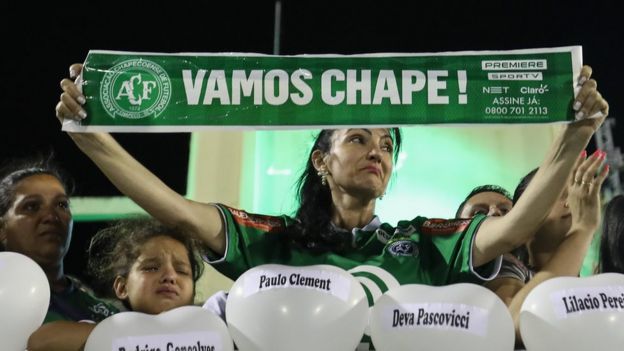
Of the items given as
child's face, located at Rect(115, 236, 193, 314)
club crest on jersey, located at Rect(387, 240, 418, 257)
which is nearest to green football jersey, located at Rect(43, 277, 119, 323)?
child's face, located at Rect(115, 236, 193, 314)

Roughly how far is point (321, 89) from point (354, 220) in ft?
1.36

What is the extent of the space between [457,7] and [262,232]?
185 centimetres

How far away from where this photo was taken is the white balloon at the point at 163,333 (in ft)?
4.15

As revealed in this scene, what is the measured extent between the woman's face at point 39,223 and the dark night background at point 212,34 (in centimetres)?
104

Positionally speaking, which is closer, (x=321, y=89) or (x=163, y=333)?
(x=163, y=333)

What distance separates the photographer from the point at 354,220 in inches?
75.5

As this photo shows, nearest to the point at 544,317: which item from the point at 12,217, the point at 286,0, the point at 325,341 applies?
the point at 325,341

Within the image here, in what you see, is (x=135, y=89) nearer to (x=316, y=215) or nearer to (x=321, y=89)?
(x=321, y=89)

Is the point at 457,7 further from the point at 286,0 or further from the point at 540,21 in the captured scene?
the point at 286,0

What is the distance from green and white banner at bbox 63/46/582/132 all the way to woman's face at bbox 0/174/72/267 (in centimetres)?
46

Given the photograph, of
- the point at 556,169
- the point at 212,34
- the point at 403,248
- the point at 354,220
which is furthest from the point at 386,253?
the point at 212,34

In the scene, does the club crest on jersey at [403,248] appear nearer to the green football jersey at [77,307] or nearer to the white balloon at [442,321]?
the white balloon at [442,321]

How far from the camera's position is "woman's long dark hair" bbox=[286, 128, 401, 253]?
5.88 feet

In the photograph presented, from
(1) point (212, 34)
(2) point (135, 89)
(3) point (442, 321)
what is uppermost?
(1) point (212, 34)
